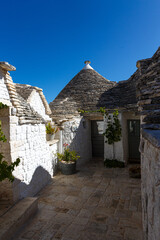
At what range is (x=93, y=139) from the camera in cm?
932

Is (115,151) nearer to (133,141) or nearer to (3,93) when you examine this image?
(133,141)

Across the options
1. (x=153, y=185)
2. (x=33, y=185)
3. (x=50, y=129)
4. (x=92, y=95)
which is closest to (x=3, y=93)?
(x=33, y=185)

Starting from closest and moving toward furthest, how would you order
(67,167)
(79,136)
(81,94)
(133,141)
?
(67,167) < (79,136) < (133,141) < (81,94)

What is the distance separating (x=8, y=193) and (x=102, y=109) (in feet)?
17.8

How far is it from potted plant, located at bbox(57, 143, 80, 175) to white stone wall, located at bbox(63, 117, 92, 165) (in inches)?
22.1

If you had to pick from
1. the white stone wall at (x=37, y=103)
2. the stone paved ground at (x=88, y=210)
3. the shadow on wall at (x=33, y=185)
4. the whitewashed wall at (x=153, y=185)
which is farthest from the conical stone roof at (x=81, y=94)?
the whitewashed wall at (x=153, y=185)

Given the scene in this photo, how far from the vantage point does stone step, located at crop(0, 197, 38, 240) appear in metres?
2.82

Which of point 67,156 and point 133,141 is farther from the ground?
point 133,141

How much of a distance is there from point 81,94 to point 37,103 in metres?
3.25

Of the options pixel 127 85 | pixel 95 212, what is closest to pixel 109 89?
pixel 127 85

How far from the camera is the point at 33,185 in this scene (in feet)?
15.4

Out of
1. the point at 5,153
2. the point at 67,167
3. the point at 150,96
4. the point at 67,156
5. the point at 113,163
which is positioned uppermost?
the point at 150,96

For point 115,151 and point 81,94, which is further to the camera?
point 81,94

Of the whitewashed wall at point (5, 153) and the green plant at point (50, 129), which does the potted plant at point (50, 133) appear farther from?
the whitewashed wall at point (5, 153)
